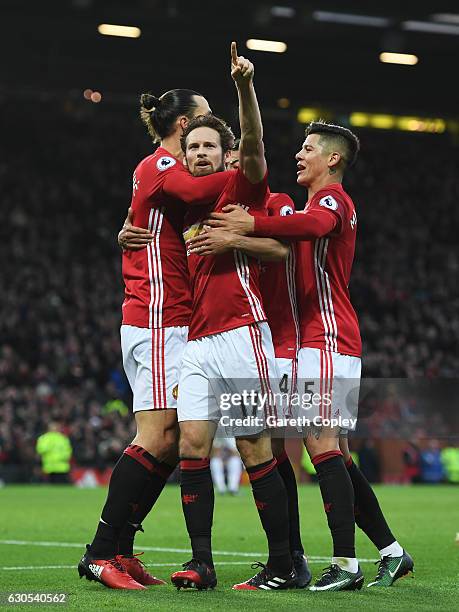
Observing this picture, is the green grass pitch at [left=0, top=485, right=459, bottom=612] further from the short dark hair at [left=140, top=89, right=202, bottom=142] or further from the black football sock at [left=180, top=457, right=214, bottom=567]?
the short dark hair at [left=140, top=89, right=202, bottom=142]

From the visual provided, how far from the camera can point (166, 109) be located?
6.42m

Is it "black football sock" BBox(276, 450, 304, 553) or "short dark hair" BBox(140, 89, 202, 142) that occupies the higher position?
"short dark hair" BBox(140, 89, 202, 142)

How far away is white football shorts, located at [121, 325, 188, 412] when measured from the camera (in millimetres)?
6004

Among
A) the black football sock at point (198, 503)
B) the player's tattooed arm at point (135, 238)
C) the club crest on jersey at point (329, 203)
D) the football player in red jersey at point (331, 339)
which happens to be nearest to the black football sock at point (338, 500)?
the football player in red jersey at point (331, 339)

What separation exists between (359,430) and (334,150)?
18339 millimetres

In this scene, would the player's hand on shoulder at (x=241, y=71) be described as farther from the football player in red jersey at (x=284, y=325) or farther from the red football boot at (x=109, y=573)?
the red football boot at (x=109, y=573)

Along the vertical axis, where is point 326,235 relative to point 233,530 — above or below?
above

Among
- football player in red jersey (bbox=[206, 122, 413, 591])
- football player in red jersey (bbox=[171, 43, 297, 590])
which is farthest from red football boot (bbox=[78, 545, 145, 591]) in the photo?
football player in red jersey (bbox=[206, 122, 413, 591])

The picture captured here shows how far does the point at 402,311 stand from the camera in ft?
102

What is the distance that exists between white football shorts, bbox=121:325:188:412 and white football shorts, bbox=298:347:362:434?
68 cm

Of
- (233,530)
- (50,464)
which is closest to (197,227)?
(233,530)

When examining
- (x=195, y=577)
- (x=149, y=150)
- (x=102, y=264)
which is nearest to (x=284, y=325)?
(x=195, y=577)

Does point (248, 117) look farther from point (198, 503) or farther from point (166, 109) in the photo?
point (198, 503)

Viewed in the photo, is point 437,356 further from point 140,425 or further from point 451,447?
point 140,425
